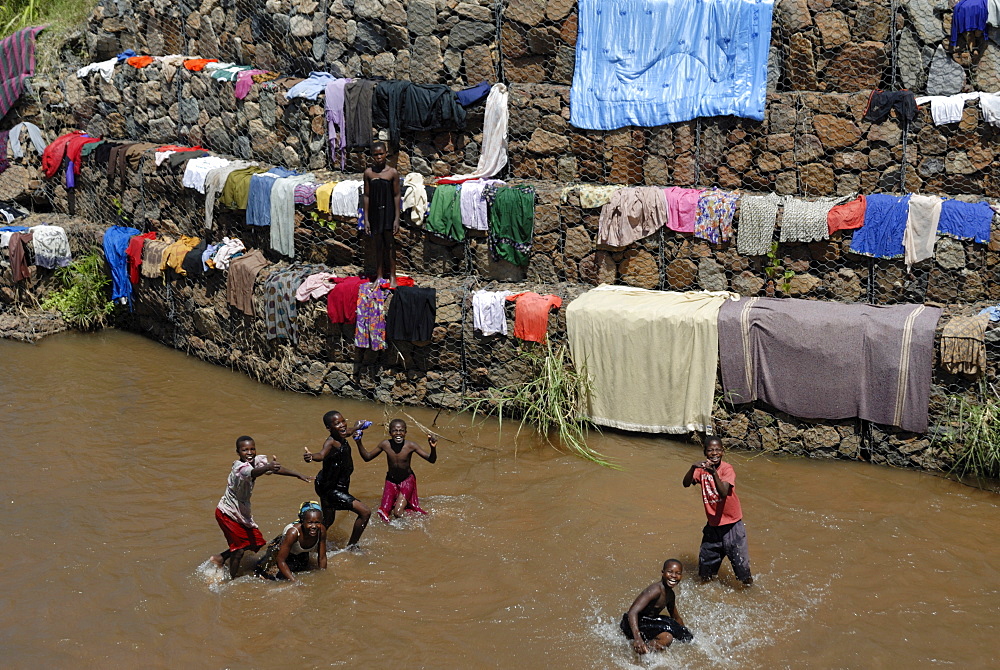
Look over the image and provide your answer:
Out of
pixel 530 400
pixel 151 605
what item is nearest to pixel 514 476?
pixel 530 400

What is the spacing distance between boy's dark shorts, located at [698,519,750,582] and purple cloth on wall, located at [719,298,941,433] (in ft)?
8.59

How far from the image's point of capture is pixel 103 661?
6.66 meters

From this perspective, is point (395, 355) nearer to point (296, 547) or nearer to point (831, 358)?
point (296, 547)

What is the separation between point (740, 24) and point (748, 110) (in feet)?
3.19

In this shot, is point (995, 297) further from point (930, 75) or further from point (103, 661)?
point (103, 661)

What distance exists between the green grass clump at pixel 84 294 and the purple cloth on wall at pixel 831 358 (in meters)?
8.70

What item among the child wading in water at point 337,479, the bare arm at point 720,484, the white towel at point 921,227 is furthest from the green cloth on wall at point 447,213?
the bare arm at point 720,484

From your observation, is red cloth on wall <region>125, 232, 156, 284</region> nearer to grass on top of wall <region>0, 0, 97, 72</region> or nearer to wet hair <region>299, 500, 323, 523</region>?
grass on top of wall <region>0, 0, 97, 72</region>

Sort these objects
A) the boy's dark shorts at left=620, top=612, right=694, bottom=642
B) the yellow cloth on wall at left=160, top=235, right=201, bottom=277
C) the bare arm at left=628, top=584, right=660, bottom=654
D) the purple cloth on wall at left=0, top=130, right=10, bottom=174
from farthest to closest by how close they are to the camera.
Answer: the purple cloth on wall at left=0, top=130, right=10, bottom=174
the yellow cloth on wall at left=160, top=235, right=201, bottom=277
the boy's dark shorts at left=620, top=612, right=694, bottom=642
the bare arm at left=628, top=584, right=660, bottom=654

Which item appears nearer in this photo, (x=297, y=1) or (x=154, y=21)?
(x=297, y=1)

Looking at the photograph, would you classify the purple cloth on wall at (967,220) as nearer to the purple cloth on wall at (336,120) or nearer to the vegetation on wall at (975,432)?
the vegetation on wall at (975,432)

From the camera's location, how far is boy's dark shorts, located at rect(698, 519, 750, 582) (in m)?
7.33

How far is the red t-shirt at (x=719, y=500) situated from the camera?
23.6 feet

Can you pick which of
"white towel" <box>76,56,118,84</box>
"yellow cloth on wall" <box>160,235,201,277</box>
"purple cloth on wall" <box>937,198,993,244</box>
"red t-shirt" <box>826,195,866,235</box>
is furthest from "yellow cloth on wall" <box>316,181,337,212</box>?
"purple cloth on wall" <box>937,198,993,244</box>
